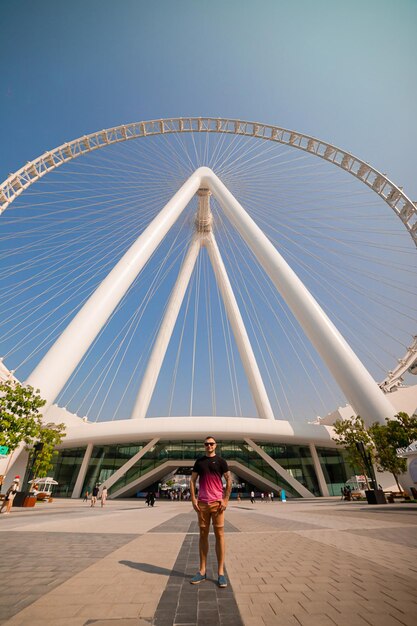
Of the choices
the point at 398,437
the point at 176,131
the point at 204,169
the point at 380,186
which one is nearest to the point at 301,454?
the point at 398,437

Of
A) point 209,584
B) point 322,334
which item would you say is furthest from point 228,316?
point 209,584

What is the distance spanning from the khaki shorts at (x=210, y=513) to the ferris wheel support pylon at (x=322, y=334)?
22328 millimetres

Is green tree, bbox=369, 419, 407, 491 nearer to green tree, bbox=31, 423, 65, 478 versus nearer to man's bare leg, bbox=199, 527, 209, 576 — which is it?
man's bare leg, bbox=199, 527, 209, 576

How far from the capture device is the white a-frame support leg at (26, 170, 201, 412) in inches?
802

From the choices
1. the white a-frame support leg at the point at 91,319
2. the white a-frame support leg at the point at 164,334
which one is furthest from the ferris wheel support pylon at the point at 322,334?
the white a-frame support leg at the point at 164,334

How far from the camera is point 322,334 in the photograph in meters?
25.0

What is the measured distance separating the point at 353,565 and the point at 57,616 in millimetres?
3860

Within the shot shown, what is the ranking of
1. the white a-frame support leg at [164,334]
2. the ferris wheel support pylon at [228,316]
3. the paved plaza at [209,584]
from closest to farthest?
the paved plaza at [209,584]
the white a-frame support leg at [164,334]
the ferris wheel support pylon at [228,316]

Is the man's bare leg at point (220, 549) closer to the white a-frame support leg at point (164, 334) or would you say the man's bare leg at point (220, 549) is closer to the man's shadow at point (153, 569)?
the man's shadow at point (153, 569)

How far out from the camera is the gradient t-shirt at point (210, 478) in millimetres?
4082

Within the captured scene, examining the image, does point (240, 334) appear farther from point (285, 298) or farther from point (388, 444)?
point (388, 444)

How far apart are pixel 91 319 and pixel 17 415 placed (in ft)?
25.1

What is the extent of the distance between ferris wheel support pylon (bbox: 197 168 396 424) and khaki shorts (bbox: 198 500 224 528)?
2233 centimetres

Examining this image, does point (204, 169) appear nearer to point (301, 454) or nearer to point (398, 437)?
point (398, 437)
